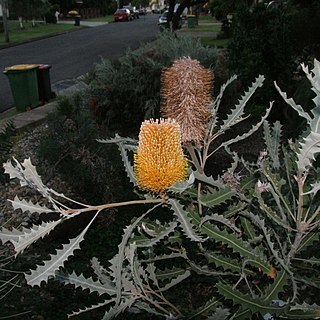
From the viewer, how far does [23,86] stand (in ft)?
37.4

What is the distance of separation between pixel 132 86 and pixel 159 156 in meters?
6.07

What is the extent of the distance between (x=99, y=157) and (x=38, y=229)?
3853 mm

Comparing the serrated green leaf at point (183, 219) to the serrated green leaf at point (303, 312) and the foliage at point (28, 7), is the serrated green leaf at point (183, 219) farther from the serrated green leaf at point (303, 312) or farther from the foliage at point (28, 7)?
the foliage at point (28, 7)

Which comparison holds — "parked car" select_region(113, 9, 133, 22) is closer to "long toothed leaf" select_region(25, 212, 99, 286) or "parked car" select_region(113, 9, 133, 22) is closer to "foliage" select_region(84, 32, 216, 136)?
"foliage" select_region(84, 32, 216, 136)

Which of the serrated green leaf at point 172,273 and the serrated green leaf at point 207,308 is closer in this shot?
the serrated green leaf at point 207,308

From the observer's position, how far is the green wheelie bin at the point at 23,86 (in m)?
11.4

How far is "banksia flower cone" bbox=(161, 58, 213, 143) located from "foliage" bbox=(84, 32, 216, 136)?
514cm

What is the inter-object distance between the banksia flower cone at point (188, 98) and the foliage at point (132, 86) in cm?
514

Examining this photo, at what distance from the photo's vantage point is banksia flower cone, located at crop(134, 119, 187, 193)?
182 cm

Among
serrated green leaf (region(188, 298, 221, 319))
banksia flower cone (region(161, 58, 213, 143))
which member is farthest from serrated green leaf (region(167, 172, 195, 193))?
serrated green leaf (region(188, 298, 221, 319))

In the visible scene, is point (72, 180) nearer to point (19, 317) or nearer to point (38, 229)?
point (19, 317)

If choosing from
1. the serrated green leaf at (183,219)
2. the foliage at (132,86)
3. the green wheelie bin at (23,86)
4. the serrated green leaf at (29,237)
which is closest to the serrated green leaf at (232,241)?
the serrated green leaf at (183,219)

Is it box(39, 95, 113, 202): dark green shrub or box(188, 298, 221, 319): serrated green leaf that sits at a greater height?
box(188, 298, 221, 319): serrated green leaf

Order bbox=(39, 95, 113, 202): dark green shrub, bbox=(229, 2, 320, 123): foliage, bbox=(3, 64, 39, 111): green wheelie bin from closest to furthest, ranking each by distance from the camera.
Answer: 1. bbox=(39, 95, 113, 202): dark green shrub
2. bbox=(229, 2, 320, 123): foliage
3. bbox=(3, 64, 39, 111): green wheelie bin
